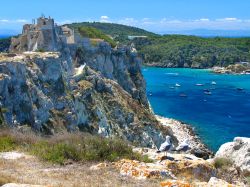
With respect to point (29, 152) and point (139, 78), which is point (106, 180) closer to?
point (29, 152)

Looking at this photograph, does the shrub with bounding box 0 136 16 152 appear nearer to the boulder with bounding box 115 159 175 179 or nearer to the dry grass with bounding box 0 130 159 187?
the dry grass with bounding box 0 130 159 187

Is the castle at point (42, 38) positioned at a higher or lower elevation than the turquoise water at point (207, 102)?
higher

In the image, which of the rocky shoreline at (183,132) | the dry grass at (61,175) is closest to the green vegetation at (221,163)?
the dry grass at (61,175)

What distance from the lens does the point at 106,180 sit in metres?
12.1

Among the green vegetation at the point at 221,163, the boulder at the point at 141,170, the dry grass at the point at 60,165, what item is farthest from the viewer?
the green vegetation at the point at 221,163

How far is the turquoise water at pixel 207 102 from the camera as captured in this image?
7519 centimetres

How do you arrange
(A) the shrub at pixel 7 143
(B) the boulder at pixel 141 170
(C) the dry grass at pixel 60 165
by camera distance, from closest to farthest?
(C) the dry grass at pixel 60 165 < (B) the boulder at pixel 141 170 < (A) the shrub at pixel 7 143

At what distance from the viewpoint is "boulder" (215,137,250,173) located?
17.1 metres

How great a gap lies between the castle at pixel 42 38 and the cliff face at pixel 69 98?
208 centimetres

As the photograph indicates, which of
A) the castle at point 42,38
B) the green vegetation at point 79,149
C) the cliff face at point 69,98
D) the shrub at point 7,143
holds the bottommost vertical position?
the cliff face at point 69,98

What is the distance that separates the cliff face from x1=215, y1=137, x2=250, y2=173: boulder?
1766cm

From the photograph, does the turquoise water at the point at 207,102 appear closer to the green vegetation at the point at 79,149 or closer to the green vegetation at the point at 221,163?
the green vegetation at the point at 221,163

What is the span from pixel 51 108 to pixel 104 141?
2822 centimetres

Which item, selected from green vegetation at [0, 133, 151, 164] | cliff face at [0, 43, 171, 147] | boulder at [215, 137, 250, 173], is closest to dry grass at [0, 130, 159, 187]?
green vegetation at [0, 133, 151, 164]
